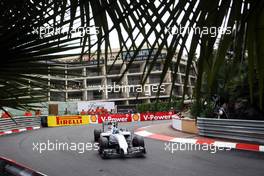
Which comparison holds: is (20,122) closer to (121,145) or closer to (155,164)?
(121,145)

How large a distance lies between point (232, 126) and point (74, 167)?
648 cm

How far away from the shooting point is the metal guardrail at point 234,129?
1177 cm

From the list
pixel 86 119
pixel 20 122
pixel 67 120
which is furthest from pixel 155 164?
pixel 86 119

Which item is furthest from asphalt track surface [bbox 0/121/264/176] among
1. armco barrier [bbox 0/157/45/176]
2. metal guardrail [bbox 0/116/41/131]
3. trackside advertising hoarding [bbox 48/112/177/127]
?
trackside advertising hoarding [bbox 48/112/177/127]

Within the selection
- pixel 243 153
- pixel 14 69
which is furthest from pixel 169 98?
pixel 243 153

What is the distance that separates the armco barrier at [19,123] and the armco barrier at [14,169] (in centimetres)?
1757

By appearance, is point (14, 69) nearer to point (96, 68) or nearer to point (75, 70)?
point (75, 70)

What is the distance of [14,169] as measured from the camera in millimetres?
4172

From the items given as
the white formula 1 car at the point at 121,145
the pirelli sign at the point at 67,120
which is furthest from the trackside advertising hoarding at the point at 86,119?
the white formula 1 car at the point at 121,145

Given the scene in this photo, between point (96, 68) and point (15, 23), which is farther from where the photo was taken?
point (15, 23)

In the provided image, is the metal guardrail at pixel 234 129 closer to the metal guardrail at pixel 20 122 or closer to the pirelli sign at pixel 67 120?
the metal guardrail at pixel 20 122

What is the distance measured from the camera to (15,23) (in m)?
1.22

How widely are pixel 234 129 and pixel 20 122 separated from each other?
17.2 m

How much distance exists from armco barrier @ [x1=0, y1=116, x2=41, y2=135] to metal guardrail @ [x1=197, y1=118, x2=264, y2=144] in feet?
40.3
